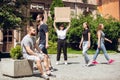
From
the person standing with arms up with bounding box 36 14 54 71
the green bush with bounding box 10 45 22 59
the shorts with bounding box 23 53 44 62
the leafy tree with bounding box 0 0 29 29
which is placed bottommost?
the shorts with bounding box 23 53 44 62

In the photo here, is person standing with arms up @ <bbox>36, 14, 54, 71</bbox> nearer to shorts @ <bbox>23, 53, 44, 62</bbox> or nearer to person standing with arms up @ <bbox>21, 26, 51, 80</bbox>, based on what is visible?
person standing with arms up @ <bbox>21, 26, 51, 80</bbox>

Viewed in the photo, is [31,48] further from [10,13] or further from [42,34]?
[10,13]

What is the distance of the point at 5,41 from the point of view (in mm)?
34250

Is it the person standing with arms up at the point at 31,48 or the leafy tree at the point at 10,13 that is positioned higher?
the leafy tree at the point at 10,13

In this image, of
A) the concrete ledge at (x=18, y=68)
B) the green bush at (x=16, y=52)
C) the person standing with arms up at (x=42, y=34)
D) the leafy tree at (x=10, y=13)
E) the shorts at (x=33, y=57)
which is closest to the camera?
the shorts at (x=33, y=57)

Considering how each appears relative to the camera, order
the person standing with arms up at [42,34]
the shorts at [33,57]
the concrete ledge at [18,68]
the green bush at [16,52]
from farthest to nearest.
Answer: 1. the person standing with arms up at [42,34]
2. the green bush at [16,52]
3. the concrete ledge at [18,68]
4. the shorts at [33,57]

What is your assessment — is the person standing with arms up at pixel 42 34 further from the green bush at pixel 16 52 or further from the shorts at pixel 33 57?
the green bush at pixel 16 52

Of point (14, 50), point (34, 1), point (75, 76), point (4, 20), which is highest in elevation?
point (34, 1)

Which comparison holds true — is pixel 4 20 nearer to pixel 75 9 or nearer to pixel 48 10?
pixel 48 10

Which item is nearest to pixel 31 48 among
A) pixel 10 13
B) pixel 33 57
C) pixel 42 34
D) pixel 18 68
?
pixel 33 57

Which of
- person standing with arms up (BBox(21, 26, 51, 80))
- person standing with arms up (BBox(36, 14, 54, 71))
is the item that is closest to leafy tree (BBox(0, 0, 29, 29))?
person standing with arms up (BBox(36, 14, 54, 71))

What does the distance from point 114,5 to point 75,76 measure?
39490 millimetres

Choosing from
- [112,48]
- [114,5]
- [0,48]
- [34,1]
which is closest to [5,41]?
[0,48]

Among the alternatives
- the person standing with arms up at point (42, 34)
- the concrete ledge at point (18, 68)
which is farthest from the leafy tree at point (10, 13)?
the concrete ledge at point (18, 68)
